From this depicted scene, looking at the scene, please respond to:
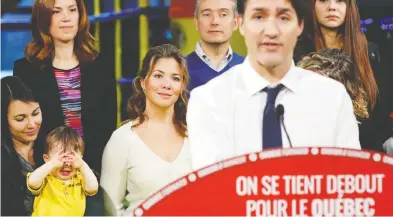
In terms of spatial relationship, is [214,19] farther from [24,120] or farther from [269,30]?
[24,120]

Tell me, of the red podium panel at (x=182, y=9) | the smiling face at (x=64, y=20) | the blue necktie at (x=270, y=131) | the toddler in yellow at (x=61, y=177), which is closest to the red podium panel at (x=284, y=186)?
the blue necktie at (x=270, y=131)

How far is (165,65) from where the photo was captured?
285 cm

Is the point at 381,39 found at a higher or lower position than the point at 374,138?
higher

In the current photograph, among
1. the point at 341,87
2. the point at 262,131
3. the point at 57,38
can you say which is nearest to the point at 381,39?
the point at 341,87

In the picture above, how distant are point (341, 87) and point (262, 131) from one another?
0.43m

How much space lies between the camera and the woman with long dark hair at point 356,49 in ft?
9.57

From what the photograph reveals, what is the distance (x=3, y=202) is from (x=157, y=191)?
0.72 metres

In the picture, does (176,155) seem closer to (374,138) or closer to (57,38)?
(57,38)

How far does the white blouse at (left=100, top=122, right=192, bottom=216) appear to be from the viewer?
2.85 meters

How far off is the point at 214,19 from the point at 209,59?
185mm

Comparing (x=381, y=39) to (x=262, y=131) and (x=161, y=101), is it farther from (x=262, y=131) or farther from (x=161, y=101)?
(x=161, y=101)

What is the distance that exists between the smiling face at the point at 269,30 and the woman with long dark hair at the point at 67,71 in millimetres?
667

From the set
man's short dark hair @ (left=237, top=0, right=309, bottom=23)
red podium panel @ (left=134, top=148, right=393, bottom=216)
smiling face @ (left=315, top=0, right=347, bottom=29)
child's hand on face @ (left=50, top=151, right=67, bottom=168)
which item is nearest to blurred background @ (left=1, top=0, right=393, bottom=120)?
man's short dark hair @ (left=237, top=0, right=309, bottom=23)

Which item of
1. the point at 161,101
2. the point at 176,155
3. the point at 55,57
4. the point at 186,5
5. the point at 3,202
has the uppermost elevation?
the point at 186,5
